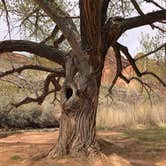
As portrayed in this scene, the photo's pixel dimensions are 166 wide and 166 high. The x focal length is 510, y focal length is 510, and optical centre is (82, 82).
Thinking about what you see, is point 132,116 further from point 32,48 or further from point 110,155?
point 32,48

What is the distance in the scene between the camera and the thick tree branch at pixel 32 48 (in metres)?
10.5

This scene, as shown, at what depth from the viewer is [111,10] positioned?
13266 millimetres

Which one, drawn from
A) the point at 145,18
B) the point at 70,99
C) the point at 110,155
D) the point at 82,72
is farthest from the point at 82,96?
the point at 145,18

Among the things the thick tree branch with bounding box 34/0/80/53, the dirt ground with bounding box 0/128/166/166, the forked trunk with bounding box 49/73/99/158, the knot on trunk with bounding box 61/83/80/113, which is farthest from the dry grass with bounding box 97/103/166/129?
the thick tree branch with bounding box 34/0/80/53

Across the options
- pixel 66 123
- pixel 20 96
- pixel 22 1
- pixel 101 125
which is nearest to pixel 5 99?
pixel 20 96

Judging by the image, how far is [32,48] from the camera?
10.5m

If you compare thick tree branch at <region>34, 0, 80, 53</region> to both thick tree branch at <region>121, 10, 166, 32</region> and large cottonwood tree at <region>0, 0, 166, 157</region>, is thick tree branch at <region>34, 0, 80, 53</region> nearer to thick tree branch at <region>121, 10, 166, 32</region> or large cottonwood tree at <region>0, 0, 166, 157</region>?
large cottonwood tree at <region>0, 0, 166, 157</region>

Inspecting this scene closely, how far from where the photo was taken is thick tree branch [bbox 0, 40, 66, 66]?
1049 centimetres

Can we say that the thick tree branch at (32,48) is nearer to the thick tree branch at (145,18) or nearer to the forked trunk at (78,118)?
the forked trunk at (78,118)

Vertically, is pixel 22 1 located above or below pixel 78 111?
above

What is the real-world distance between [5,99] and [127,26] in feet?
41.8

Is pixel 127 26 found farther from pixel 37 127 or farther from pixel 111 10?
pixel 37 127

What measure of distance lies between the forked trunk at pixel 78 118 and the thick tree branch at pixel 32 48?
0.75 meters

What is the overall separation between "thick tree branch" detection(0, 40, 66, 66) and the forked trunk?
0.75 metres
